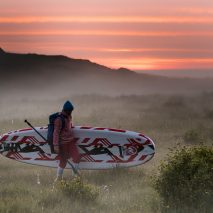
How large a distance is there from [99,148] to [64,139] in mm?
2462

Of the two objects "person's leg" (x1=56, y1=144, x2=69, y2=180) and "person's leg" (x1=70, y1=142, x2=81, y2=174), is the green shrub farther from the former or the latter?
"person's leg" (x1=56, y1=144, x2=69, y2=180)

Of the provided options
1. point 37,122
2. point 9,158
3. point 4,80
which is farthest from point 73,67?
point 9,158

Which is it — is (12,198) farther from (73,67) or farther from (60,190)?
(73,67)

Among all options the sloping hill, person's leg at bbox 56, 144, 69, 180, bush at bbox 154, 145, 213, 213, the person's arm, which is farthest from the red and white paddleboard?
the sloping hill

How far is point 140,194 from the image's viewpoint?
13.7 metres

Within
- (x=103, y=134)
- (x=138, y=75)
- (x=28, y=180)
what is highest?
(x=138, y=75)

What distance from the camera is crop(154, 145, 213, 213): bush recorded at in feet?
37.6

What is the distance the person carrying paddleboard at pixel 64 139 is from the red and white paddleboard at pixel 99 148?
132cm

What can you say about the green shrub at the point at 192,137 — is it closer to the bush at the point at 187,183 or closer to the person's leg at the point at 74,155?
the person's leg at the point at 74,155

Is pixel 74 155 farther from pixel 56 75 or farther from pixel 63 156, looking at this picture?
pixel 56 75

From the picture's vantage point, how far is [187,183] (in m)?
11.5

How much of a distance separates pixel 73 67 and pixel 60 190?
14848cm

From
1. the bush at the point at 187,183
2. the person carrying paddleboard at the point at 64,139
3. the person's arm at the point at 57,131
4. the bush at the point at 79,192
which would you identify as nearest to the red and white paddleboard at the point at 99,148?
the person carrying paddleboard at the point at 64,139

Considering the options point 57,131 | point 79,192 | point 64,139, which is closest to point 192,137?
point 64,139
